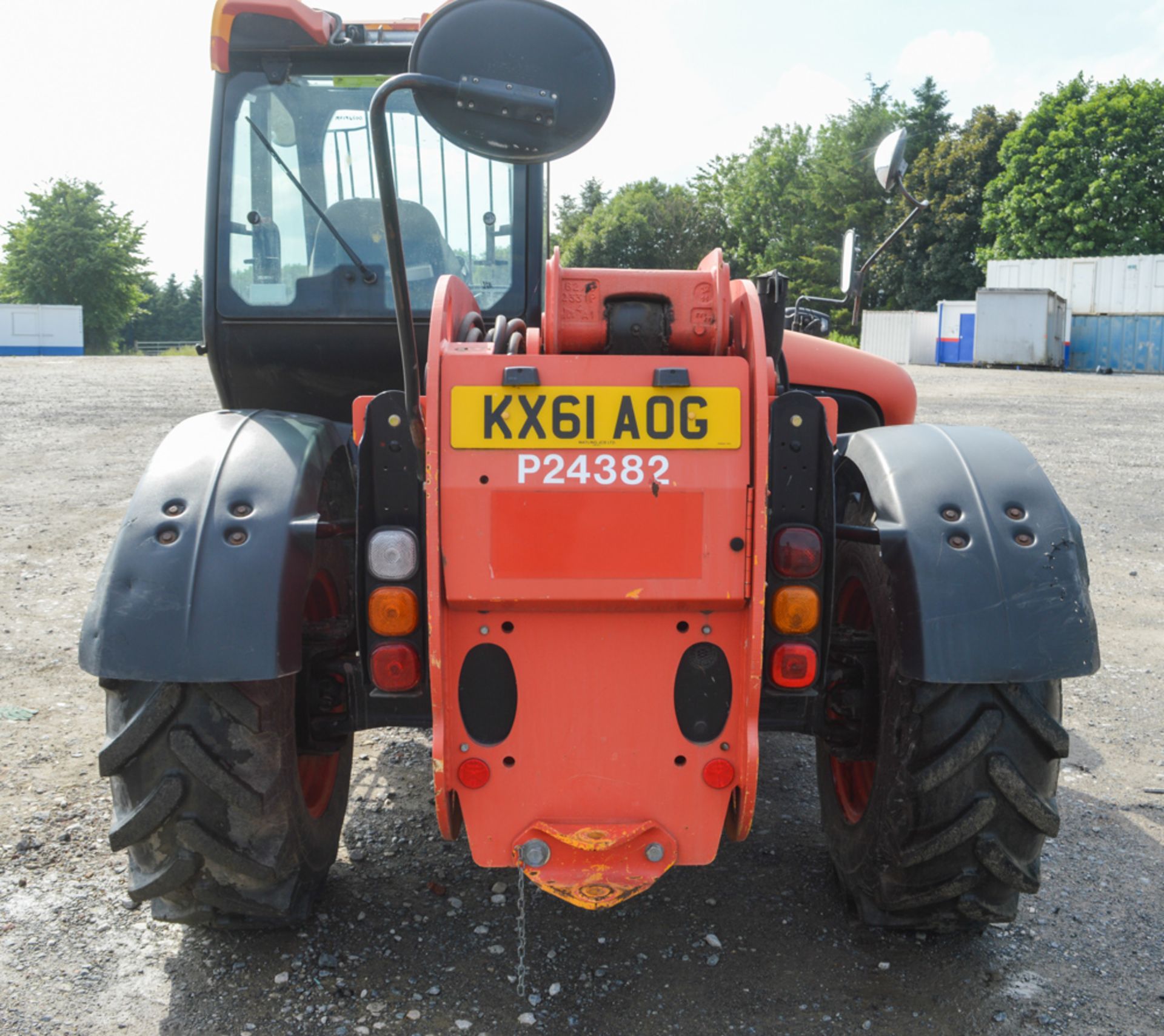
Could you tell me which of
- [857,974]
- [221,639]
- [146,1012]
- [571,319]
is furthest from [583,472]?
[146,1012]

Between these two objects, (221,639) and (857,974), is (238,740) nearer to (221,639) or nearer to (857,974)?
(221,639)

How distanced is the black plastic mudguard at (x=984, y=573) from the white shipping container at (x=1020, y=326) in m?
33.6

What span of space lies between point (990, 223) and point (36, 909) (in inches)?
2084

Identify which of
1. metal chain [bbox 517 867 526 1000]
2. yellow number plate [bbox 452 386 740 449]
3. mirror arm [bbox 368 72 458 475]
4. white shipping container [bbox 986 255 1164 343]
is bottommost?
metal chain [bbox 517 867 526 1000]

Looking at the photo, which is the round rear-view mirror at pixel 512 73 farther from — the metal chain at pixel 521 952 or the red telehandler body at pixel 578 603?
the metal chain at pixel 521 952

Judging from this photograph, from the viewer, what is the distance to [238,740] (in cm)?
254

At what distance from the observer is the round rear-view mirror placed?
2.00 metres

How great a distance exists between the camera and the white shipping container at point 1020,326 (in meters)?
33.3

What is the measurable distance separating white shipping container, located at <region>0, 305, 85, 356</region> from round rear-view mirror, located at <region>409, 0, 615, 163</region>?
2044 inches

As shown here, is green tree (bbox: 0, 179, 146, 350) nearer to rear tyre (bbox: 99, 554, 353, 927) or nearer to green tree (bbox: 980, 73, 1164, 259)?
green tree (bbox: 980, 73, 1164, 259)

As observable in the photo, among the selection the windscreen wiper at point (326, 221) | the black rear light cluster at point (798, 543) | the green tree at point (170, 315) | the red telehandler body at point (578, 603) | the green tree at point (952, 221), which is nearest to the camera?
the red telehandler body at point (578, 603)

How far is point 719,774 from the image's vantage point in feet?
8.03

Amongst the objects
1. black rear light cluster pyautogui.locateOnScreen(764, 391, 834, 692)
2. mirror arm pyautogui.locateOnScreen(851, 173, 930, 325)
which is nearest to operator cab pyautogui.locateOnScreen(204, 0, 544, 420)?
mirror arm pyautogui.locateOnScreen(851, 173, 930, 325)

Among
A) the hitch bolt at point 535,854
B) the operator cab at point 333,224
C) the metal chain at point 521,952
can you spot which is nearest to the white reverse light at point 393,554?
the hitch bolt at point 535,854
